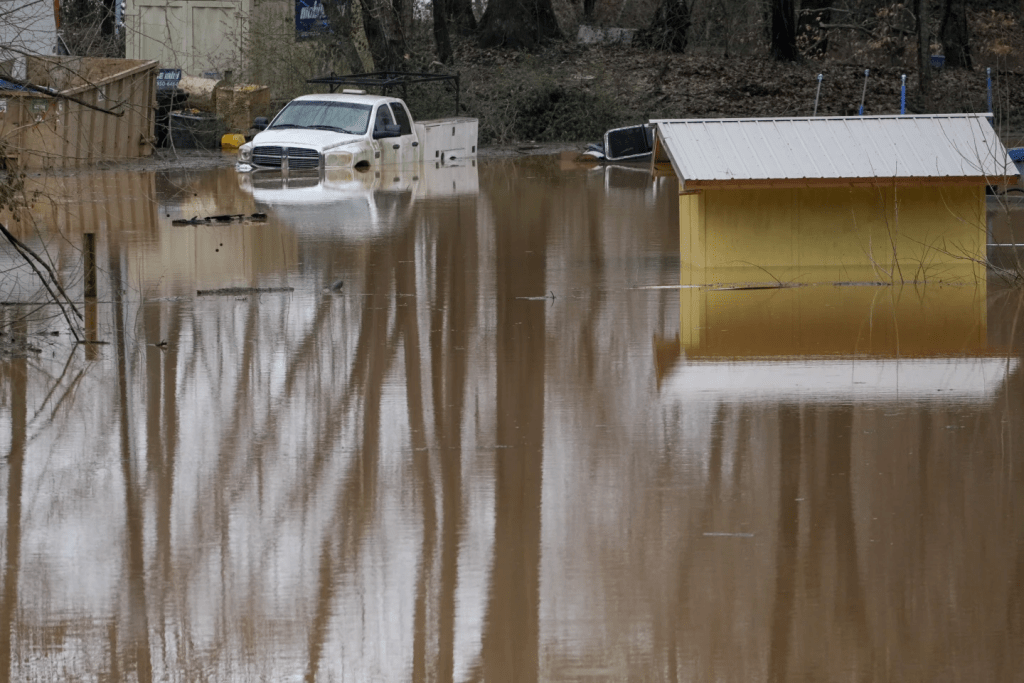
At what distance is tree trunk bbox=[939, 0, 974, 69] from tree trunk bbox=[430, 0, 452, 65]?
641 inches

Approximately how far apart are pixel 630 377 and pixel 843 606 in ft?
12.8

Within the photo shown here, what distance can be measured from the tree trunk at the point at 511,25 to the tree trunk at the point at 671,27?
404cm

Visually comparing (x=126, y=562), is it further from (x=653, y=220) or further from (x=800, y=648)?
(x=653, y=220)

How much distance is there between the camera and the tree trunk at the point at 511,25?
1761 inches

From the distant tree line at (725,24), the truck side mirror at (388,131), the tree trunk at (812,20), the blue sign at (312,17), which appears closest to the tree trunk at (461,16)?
the distant tree line at (725,24)

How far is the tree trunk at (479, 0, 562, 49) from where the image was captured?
44719 mm

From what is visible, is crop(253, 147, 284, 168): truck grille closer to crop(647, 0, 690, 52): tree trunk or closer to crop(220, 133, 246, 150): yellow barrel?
crop(220, 133, 246, 150): yellow barrel

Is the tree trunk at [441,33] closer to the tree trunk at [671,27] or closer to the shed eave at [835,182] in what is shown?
the tree trunk at [671,27]

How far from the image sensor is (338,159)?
84.8 ft

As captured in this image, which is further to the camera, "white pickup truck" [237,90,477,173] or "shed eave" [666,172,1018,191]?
"white pickup truck" [237,90,477,173]

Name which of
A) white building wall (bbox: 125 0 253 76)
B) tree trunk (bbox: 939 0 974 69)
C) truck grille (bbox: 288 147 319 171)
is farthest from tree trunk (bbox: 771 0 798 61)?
truck grille (bbox: 288 147 319 171)

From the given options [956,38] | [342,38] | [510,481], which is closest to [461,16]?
[342,38]

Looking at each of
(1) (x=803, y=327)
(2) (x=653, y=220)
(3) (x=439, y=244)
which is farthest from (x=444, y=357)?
(2) (x=653, y=220)

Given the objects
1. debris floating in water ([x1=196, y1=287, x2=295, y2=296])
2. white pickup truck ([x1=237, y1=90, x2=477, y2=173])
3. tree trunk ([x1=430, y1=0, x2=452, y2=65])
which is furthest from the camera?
tree trunk ([x1=430, y1=0, x2=452, y2=65])
